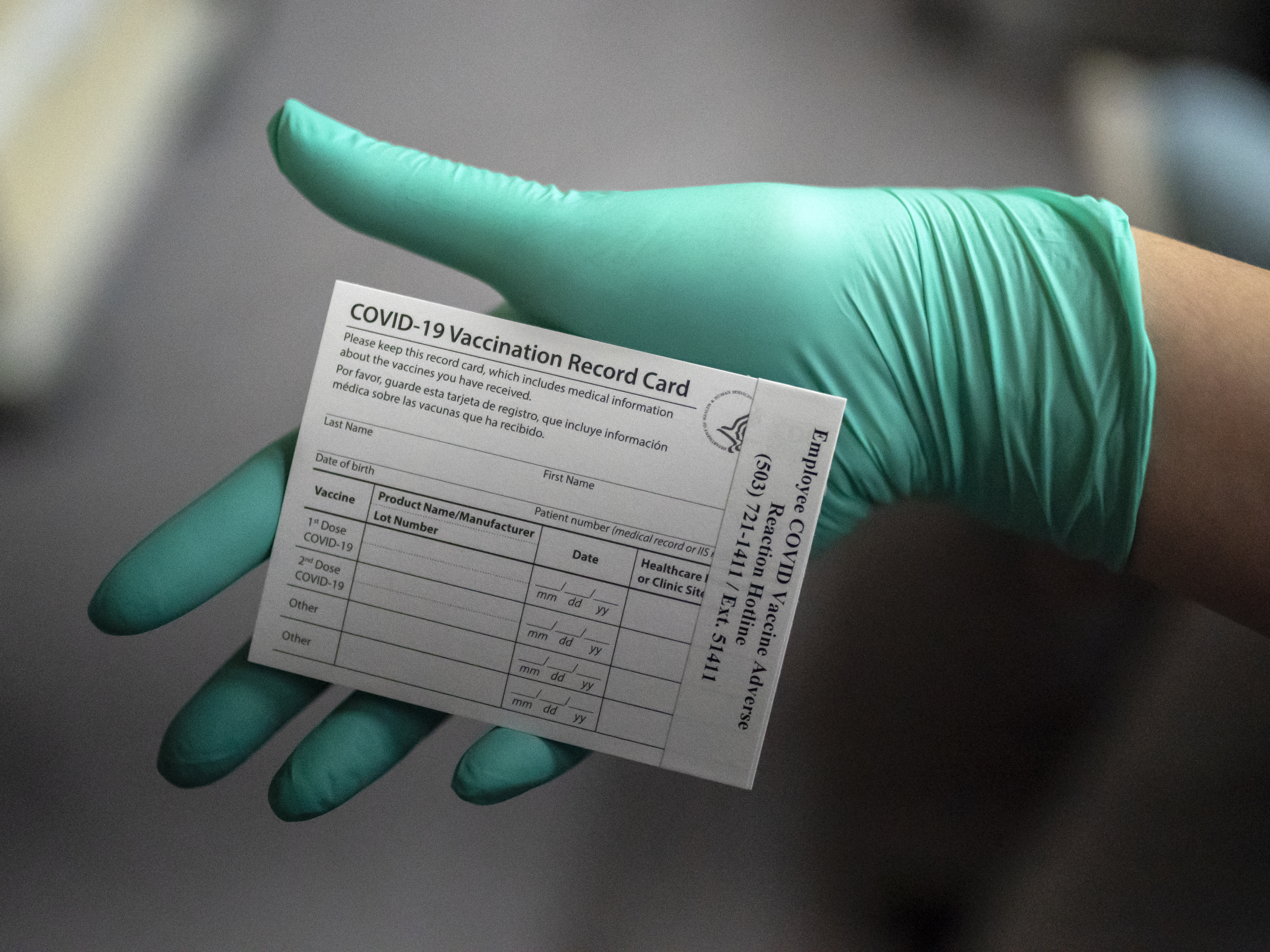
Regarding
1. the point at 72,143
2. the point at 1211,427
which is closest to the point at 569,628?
the point at 1211,427

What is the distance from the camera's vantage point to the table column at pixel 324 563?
2.06ft

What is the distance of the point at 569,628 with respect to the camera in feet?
2.03

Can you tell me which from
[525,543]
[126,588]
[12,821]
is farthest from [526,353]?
[12,821]

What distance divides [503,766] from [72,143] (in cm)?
91

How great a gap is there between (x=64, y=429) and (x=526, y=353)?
67cm

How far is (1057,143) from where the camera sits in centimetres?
102

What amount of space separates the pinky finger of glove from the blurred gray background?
0.67 ft

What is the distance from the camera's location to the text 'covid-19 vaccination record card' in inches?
23.7

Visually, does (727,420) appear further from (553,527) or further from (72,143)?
(72,143)

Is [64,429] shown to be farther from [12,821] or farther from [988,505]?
[988,505]

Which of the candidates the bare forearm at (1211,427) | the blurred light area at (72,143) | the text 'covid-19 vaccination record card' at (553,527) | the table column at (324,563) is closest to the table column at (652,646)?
the text 'covid-19 vaccination record card' at (553,527)

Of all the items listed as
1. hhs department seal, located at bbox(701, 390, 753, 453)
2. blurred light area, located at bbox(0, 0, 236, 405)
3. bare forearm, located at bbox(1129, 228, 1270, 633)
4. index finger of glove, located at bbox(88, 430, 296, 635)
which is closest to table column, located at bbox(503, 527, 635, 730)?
hhs department seal, located at bbox(701, 390, 753, 453)

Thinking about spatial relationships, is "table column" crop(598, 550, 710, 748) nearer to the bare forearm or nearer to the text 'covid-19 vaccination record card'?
the text 'covid-19 vaccination record card'

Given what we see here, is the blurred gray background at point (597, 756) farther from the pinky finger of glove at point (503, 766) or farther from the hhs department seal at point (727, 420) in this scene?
the hhs department seal at point (727, 420)
